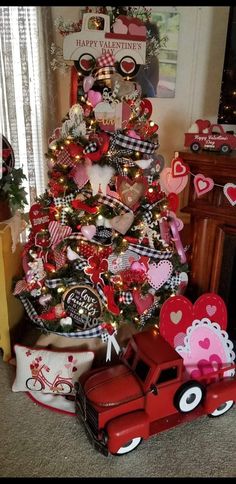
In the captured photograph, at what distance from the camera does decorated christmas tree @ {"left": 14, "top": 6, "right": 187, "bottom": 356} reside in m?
1.48

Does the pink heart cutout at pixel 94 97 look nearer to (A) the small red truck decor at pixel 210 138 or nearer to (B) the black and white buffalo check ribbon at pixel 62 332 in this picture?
(A) the small red truck decor at pixel 210 138

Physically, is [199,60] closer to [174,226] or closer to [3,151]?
[174,226]

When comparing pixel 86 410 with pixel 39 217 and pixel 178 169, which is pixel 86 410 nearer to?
pixel 39 217

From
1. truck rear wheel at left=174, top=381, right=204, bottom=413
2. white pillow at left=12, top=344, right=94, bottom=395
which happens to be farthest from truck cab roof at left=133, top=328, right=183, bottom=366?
white pillow at left=12, top=344, right=94, bottom=395

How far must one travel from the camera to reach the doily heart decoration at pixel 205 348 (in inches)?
59.7

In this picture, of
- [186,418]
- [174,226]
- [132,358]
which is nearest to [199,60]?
[174,226]

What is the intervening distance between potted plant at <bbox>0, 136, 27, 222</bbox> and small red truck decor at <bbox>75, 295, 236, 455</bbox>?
83 cm

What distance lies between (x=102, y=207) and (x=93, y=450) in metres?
0.91

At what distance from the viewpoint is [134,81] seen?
5.23 ft

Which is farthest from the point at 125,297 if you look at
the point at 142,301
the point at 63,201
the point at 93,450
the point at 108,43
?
the point at 108,43

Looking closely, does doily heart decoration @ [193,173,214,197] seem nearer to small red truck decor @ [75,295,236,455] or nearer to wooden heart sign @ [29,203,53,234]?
small red truck decor @ [75,295,236,455]

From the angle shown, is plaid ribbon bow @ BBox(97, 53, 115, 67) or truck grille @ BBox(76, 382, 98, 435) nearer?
truck grille @ BBox(76, 382, 98, 435)

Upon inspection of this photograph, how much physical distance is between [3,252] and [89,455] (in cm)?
87

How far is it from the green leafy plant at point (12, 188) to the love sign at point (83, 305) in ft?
1.68
